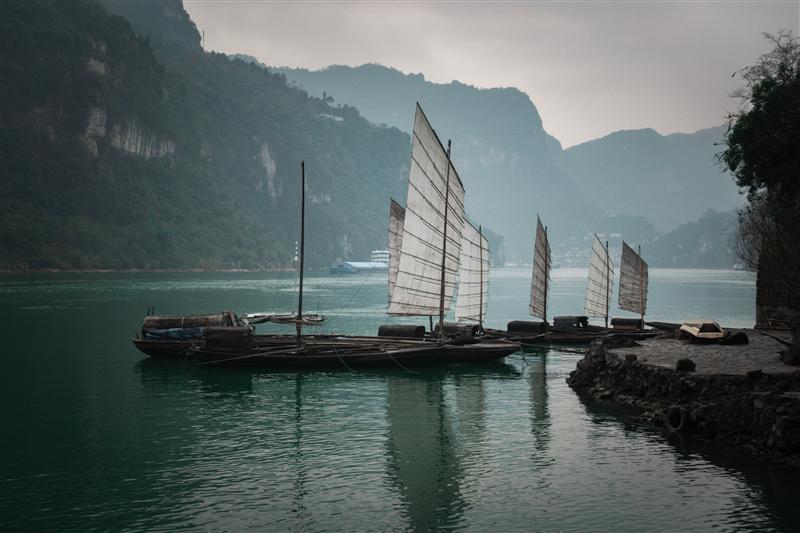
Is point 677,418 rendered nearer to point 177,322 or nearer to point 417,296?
point 417,296

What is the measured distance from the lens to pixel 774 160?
35.3m

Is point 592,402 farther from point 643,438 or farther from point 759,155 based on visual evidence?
point 759,155

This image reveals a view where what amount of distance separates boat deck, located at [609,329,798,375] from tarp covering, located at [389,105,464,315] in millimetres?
11008

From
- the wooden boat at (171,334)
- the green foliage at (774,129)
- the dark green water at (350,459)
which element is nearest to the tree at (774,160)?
the green foliage at (774,129)

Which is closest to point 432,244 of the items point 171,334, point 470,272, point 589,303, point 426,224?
point 426,224

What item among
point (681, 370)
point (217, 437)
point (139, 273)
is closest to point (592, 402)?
point (681, 370)

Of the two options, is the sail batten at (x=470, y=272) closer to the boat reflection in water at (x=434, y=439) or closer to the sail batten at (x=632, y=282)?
the boat reflection in water at (x=434, y=439)

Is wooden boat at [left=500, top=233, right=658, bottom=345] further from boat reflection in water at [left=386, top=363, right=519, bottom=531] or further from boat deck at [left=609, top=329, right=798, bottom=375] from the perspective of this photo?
boat reflection in water at [left=386, top=363, right=519, bottom=531]

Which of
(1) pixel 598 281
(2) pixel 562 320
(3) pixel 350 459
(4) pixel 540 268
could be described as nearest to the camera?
(3) pixel 350 459

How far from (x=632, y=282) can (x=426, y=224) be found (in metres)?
23.2

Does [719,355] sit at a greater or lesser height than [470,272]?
lesser

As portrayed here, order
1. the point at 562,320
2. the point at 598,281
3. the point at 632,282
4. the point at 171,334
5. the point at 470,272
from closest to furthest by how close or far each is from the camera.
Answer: the point at 171,334, the point at 470,272, the point at 562,320, the point at 632,282, the point at 598,281

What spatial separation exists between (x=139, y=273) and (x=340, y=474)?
186 meters

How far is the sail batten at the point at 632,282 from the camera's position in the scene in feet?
177
